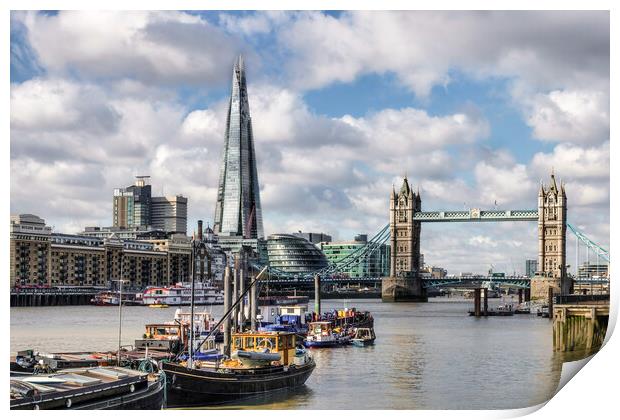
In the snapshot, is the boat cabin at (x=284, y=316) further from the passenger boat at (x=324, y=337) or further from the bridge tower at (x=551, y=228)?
the bridge tower at (x=551, y=228)

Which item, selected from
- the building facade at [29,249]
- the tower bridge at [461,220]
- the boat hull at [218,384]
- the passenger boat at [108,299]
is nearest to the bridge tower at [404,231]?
the tower bridge at [461,220]

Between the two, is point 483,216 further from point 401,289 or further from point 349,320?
point 349,320

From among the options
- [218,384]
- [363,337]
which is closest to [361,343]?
[363,337]

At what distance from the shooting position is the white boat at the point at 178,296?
75438 millimetres

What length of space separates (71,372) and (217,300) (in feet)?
202

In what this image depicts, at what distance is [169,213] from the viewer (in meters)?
137

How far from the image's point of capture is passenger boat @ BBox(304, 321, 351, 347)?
33.9 metres

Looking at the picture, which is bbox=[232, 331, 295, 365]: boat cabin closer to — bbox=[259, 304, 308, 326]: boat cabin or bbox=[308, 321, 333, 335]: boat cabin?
bbox=[308, 321, 333, 335]: boat cabin

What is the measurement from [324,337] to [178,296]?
42926 millimetres

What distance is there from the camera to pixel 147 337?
29938 millimetres

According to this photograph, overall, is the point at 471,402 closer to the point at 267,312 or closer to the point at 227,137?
the point at 267,312
